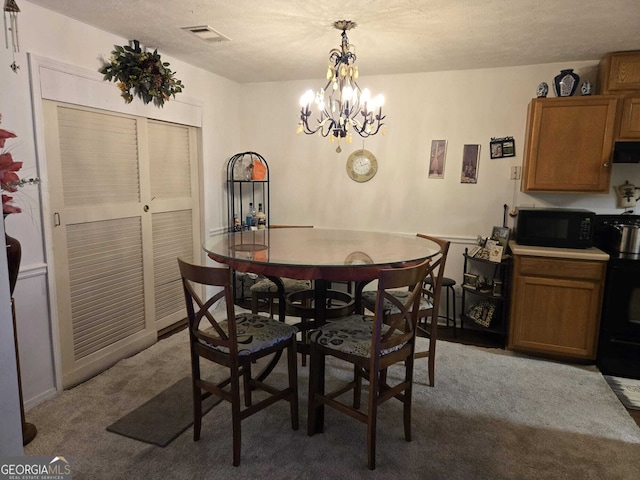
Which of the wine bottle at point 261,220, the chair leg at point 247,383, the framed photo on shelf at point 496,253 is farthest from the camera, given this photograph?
the wine bottle at point 261,220

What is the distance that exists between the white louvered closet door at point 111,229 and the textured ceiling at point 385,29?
69 cm

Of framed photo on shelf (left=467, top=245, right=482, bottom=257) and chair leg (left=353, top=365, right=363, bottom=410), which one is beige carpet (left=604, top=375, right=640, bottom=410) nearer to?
framed photo on shelf (left=467, top=245, right=482, bottom=257)

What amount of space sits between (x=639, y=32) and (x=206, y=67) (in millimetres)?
3300

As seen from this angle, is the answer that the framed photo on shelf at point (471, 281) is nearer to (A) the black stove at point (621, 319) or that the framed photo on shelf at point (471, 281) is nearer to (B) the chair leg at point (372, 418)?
(A) the black stove at point (621, 319)

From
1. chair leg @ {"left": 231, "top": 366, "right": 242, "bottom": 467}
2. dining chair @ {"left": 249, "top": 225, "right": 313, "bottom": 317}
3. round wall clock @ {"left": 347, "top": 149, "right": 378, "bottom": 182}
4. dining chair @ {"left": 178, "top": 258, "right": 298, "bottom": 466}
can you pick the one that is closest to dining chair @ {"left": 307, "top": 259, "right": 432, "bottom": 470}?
dining chair @ {"left": 178, "top": 258, "right": 298, "bottom": 466}

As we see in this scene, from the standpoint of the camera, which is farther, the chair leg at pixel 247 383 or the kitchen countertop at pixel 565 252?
the kitchen countertop at pixel 565 252

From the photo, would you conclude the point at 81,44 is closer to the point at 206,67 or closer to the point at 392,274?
the point at 206,67

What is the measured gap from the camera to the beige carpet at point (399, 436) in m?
1.98

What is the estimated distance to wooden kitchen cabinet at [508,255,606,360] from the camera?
3.06 meters

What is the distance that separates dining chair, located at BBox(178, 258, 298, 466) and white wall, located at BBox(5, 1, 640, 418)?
1.16 metres

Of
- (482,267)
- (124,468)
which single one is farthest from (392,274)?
(482,267)

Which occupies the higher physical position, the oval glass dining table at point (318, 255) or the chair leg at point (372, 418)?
the oval glass dining table at point (318, 255)

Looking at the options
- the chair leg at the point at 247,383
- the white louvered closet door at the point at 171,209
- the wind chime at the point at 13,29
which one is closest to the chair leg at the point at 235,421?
the chair leg at the point at 247,383

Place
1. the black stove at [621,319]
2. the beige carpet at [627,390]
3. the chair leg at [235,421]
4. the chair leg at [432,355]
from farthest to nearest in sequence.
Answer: the black stove at [621,319] → the chair leg at [432,355] → the beige carpet at [627,390] → the chair leg at [235,421]
